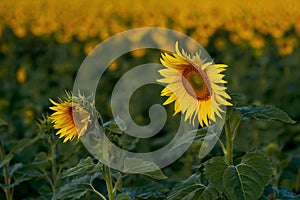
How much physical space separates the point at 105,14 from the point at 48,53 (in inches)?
72.3

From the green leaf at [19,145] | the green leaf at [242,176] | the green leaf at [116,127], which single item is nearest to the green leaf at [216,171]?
the green leaf at [242,176]

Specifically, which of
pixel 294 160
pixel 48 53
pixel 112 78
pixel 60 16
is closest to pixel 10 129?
pixel 294 160

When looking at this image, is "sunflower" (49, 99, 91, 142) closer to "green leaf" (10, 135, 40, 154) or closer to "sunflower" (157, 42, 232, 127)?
"sunflower" (157, 42, 232, 127)

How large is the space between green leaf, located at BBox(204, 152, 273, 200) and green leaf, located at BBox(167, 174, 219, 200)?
0.24 feet

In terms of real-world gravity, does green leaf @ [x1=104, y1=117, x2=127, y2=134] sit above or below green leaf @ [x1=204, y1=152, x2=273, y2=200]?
above

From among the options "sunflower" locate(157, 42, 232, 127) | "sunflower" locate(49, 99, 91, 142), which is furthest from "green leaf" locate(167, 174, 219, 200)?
"sunflower" locate(49, 99, 91, 142)

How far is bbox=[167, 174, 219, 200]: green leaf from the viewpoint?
71.6 inches

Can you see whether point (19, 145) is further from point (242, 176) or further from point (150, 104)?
point (150, 104)

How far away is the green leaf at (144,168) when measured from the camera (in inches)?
71.4

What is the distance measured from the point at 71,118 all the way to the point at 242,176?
46 cm

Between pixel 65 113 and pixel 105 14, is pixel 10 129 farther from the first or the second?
pixel 105 14

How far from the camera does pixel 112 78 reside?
22.7 feet

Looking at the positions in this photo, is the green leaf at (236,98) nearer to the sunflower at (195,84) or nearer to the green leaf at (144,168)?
the sunflower at (195,84)

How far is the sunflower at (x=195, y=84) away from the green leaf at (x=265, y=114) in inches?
3.1
